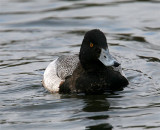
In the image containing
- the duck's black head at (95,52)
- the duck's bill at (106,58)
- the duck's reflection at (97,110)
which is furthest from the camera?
the duck's black head at (95,52)

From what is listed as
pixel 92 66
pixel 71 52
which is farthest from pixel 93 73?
pixel 71 52

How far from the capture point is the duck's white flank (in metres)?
12.3

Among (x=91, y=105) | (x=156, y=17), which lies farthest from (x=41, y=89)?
(x=156, y=17)

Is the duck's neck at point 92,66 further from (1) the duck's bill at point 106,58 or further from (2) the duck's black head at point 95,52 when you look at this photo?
(1) the duck's bill at point 106,58

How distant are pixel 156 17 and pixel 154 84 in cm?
694

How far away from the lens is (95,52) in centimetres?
1156

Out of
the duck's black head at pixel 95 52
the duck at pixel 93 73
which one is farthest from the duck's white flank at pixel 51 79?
the duck's black head at pixel 95 52

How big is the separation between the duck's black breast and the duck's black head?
16 centimetres

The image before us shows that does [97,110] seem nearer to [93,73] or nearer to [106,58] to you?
[106,58]

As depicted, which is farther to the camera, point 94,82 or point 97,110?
point 94,82

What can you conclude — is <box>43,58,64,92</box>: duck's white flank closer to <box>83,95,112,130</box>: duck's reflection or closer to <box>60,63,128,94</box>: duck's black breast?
<box>60,63,128,94</box>: duck's black breast

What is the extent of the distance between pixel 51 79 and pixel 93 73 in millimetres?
1207

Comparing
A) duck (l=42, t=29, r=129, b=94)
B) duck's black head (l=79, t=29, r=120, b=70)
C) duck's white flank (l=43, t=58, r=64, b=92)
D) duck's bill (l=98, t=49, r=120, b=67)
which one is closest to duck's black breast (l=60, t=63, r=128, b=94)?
duck (l=42, t=29, r=129, b=94)

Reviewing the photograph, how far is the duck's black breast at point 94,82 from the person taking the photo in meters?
11.8
